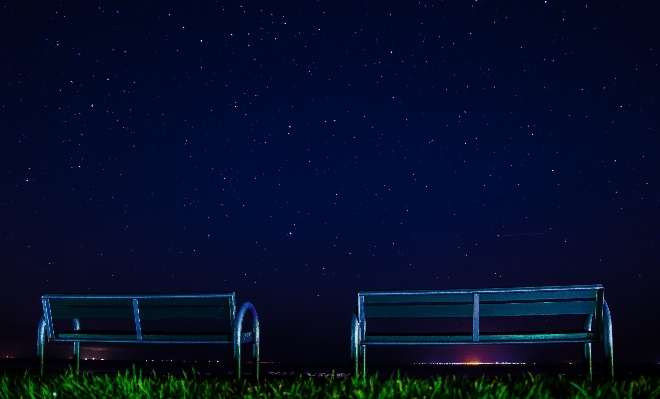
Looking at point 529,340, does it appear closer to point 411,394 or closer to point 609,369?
point 609,369

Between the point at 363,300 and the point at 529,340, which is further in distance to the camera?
the point at 363,300

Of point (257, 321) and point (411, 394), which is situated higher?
point (257, 321)

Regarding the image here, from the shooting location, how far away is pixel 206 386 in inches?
166

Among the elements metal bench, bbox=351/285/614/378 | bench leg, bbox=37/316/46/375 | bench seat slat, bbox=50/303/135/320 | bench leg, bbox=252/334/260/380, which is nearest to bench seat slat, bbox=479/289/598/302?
metal bench, bbox=351/285/614/378

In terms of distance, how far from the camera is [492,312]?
16.1 ft

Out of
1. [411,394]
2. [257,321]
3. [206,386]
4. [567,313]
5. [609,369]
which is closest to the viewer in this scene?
[411,394]

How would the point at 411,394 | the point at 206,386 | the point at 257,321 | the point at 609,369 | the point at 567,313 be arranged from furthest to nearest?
1. the point at 257,321
2. the point at 567,313
3. the point at 609,369
4. the point at 206,386
5. the point at 411,394

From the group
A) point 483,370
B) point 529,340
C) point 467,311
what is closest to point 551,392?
point 529,340

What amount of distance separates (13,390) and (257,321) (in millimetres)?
1810

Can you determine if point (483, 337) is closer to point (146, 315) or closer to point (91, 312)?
point (146, 315)

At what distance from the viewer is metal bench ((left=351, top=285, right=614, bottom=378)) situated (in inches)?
185

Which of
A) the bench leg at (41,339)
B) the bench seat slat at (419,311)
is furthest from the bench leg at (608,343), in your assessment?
the bench leg at (41,339)

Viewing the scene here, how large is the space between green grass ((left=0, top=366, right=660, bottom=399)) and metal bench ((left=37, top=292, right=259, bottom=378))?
0.59 metres

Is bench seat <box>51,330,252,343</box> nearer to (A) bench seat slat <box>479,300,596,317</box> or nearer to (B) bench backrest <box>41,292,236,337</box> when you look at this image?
(B) bench backrest <box>41,292,236,337</box>
